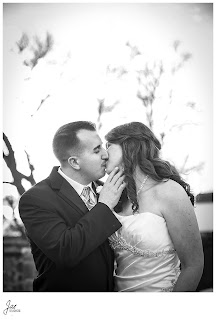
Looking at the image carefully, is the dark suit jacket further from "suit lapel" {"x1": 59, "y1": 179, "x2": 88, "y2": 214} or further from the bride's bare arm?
the bride's bare arm

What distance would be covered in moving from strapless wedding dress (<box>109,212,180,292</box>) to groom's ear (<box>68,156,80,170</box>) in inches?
15.3

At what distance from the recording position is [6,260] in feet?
10.0

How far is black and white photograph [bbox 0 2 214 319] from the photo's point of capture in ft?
8.44

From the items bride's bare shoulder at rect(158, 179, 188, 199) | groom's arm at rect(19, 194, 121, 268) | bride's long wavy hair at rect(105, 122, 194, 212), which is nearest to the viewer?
groom's arm at rect(19, 194, 121, 268)

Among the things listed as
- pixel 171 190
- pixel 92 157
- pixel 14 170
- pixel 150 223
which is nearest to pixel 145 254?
pixel 150 223

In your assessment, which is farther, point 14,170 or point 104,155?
point 14,170

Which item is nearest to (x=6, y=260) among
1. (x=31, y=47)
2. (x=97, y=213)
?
(x=97, y=213)

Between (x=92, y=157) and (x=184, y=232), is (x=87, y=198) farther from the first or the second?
(x=184, y=232)

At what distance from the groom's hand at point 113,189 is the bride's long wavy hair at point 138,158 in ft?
0.30

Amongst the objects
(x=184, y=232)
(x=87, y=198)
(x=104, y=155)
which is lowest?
(x=184, y=232)

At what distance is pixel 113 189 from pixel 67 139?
0.45m

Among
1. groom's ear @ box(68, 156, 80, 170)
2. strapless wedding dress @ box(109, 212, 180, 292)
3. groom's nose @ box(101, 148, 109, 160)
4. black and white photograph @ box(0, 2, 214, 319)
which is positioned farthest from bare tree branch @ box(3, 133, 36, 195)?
strapless wedding dress @ box(109, 212, 180, 292)

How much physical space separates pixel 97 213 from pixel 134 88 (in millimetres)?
1008

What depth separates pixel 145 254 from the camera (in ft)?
8.32
